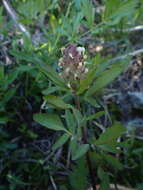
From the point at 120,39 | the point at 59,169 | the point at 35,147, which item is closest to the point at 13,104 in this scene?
the point at 35,147

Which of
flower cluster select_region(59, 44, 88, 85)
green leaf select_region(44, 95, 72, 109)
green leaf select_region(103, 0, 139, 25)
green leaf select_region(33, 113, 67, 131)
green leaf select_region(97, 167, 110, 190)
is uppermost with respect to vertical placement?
green leaf select_region(103, 0, 139, 25)

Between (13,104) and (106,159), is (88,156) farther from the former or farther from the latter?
(13,104)

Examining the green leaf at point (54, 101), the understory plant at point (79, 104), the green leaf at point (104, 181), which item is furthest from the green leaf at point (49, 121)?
the green leaf at point (104, 181)

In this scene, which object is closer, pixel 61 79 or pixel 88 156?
pixel 61 79

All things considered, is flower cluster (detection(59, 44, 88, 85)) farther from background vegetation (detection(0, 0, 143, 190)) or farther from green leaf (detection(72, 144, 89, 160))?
green leaf (detection(72, 144, 89, 160))

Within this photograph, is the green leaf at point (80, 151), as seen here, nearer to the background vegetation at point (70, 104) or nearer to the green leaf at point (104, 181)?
the background vegetation at point (70, 104)

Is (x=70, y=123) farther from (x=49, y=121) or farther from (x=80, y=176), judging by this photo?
(x=80, y=176)

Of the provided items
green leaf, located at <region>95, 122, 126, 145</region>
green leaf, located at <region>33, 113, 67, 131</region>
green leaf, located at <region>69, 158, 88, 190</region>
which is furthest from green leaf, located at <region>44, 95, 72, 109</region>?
green leaf, located at <region>69, 158, 88, 190</region>
